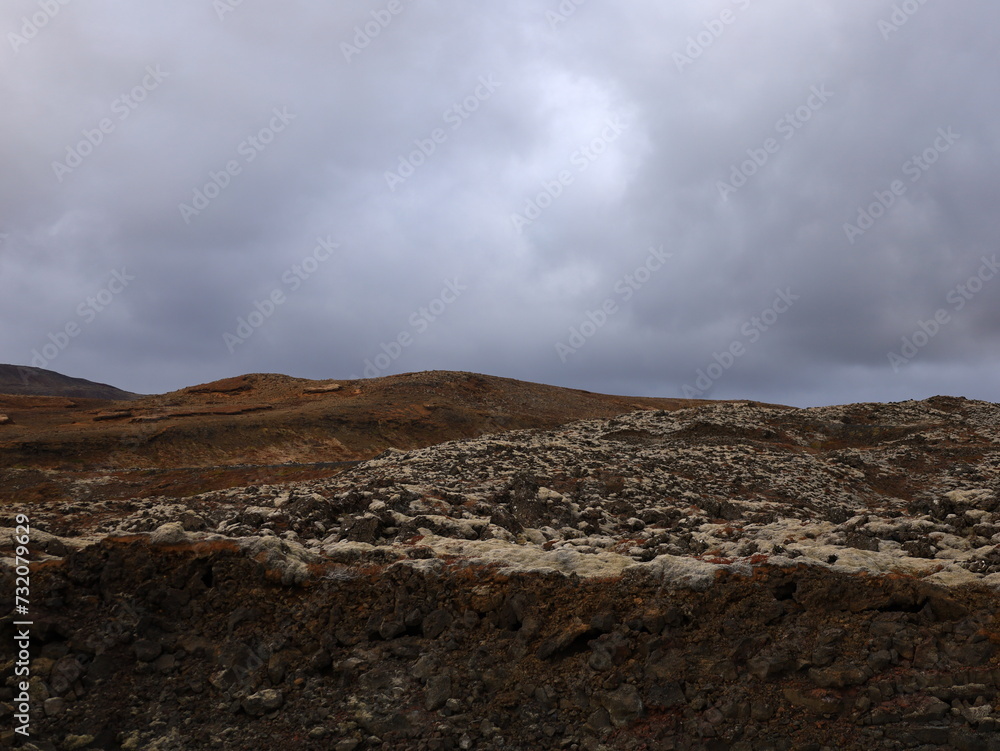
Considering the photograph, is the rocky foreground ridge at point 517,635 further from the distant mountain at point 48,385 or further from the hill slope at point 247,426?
the distant mountain at point 48,385

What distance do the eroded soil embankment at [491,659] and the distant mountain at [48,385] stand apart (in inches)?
4503

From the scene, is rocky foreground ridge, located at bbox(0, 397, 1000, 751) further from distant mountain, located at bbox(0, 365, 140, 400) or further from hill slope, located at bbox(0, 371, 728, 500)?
distant mountain, located at bbox(0, 365, 140, 400)

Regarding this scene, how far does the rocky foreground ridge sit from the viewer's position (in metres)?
5.03

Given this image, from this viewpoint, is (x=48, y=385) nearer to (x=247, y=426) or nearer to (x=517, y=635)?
(x=247, y=426)

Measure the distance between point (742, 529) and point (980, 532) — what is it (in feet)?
9.11

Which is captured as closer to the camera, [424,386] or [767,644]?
[767,644]

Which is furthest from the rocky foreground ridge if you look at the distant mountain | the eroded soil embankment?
the distant mountain

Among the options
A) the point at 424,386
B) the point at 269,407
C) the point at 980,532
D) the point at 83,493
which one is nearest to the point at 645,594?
the point at 980,532

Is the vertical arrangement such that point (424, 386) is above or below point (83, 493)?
above

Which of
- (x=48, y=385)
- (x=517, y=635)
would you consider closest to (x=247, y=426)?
(x=517, y=635)

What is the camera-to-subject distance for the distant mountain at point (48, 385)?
337 feet

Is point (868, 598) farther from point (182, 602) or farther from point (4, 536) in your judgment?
point (4, 536)

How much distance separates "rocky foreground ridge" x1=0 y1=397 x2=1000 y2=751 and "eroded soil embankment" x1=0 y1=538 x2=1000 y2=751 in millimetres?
20

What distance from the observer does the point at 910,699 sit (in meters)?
4.77
